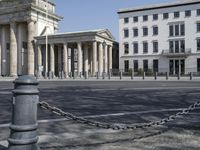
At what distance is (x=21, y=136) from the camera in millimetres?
3617

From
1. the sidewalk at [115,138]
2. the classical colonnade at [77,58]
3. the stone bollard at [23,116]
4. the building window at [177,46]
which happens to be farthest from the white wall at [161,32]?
the stone bollard at [23,116]

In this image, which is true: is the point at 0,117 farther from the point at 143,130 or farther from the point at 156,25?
the point at 156,25

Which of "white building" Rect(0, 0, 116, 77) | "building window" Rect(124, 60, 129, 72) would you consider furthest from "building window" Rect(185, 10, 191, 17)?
"white building" Rect(0, 0, 116, 77)

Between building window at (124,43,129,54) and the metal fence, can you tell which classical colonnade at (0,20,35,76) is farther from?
the metal fence

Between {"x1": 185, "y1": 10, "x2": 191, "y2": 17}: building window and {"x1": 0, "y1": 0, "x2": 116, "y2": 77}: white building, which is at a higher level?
{"x1": 185, "y1": 10, "x2": 191, "y2": 17}: building window

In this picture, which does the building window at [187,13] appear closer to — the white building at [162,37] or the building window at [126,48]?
the white building at [162,37]

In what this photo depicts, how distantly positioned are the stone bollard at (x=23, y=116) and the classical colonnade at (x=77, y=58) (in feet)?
189

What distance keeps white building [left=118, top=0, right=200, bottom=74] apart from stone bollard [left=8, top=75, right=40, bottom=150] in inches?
2468

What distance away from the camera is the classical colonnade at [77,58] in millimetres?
65062

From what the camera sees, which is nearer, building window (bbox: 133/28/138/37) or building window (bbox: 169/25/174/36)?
building window (bbox: 169/25/174/36)

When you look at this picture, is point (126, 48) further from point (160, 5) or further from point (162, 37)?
point (160, 5)

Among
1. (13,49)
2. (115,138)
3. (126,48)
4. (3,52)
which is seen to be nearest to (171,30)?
(126,48)

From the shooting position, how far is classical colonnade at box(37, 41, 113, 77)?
65.1 meters

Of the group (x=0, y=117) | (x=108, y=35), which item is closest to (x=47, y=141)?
(x=0, y=117)
